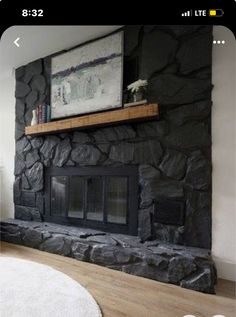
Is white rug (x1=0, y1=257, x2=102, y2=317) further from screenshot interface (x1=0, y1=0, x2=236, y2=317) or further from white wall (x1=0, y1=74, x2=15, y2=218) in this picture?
white wall (x1=0, y1=74, x2=15, y2=218)

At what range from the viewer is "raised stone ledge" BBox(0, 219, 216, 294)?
4.48 feet

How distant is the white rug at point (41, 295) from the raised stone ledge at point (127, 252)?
274 millimetres

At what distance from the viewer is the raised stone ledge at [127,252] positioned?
53.7 inches

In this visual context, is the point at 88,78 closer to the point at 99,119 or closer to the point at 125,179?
the point at 99,119

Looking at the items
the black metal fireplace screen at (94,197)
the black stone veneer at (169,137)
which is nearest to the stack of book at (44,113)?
the black stone veneer at (169,137)

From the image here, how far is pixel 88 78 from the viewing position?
2043 millimetres

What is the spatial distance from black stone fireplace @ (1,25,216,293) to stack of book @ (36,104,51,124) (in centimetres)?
20
